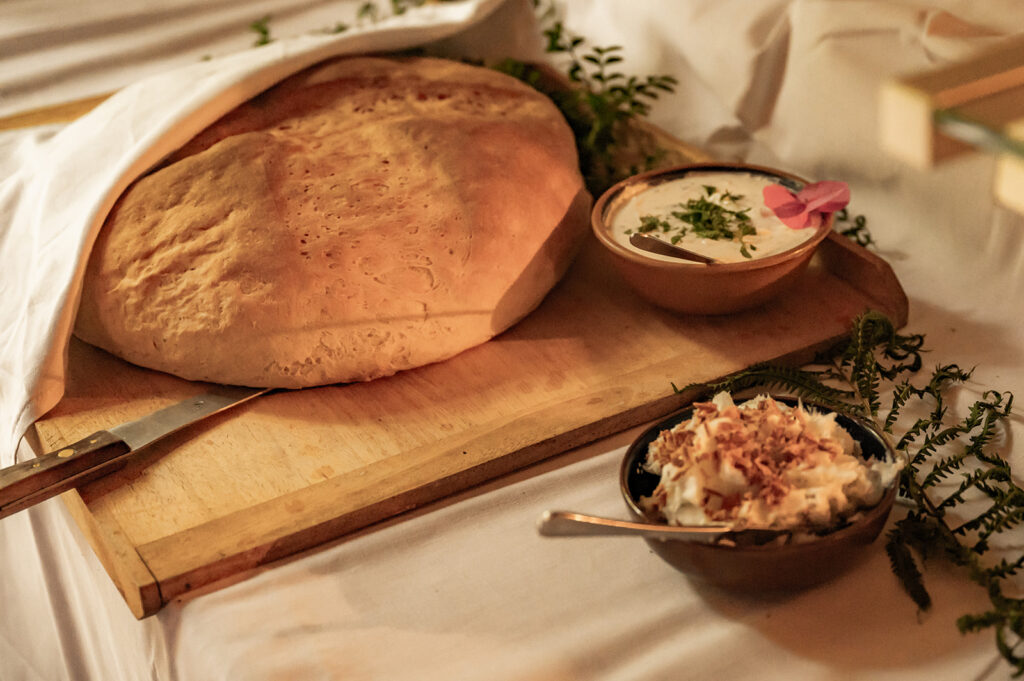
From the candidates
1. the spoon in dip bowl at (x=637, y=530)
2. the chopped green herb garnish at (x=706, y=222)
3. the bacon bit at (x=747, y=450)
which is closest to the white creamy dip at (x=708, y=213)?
the chopped green herb garnish at (x=706, y=222)

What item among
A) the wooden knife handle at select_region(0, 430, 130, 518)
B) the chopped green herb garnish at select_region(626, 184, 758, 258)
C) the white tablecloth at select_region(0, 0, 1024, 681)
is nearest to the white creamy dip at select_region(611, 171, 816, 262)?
the chopped green herb garnish at select_region(626, 184, 758, 258)

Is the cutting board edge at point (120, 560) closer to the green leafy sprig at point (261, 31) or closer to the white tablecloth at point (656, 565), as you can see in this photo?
the white tablecloth at point (656, 565)

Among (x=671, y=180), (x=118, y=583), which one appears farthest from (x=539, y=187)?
(x=118, y=583)

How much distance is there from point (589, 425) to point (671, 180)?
0.46 m

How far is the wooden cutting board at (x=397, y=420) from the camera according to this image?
0.95 meters

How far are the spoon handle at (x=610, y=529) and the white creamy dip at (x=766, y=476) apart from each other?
2 centimetres

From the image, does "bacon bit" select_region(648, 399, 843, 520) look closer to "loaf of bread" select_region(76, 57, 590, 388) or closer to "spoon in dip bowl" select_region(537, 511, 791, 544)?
"spoon in dip bowl" select_region(537, 511, 791, 544)

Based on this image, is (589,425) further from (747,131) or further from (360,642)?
(747,131)

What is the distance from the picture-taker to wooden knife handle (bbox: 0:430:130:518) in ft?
3.14

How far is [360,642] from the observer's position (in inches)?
33.4

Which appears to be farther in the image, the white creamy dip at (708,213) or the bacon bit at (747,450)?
the white creamy dip at (708,213)

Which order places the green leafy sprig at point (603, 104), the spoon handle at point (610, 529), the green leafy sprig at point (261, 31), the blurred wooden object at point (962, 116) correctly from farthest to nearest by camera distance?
the green leafy sprig at point (261, 31) < the green leafy sprig at point (603, 104) < the spoon handle at point (610, 529) < the blurred wooden object at point (962, 116)

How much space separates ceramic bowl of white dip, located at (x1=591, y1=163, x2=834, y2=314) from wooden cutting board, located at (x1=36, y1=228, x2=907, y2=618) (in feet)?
0.20

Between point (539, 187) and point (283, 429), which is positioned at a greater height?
point (539, 187)
